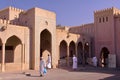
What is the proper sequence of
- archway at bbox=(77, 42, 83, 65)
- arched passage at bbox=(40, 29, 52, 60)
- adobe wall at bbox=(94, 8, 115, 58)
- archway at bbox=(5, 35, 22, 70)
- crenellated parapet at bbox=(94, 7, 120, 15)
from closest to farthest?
archway at bbox=(5, 35, 22, 70) → arched passage at bbox=(40, 29, 52, 60) → adobe wall at bbox=(94, 8, 115, 58) → crenellated parapet at bbox=(94, 7, 120, 15) → archway at bbox=(77, 42, 83, 65)

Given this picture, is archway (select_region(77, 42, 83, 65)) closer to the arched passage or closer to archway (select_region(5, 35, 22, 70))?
the arched passage

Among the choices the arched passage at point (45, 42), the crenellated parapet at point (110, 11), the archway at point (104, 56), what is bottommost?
the archway at point (104, 56)

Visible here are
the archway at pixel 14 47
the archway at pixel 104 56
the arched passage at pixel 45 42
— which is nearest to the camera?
the archway at pixel 14 47

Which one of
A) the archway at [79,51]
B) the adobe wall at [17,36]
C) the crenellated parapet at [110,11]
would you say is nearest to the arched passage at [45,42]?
the adobe wall at [17,36]

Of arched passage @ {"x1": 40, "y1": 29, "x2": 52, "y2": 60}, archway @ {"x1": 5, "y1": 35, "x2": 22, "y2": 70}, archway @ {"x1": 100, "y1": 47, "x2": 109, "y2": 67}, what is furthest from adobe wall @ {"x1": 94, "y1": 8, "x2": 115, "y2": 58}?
archway @ {"x1": 5, "y1": 35, "x2": 22, "y2": 70}

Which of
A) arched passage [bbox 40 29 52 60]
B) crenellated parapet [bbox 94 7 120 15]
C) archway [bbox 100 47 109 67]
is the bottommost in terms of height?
archway [bbox 100 47 109 67]

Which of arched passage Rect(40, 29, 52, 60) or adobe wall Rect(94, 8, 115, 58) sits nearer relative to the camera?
arched passage Rect(40, 29, 52, 60)

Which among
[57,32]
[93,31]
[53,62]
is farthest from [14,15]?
[93,31]

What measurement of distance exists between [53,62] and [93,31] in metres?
10.3

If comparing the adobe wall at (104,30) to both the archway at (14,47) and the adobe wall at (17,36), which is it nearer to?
the adobe wall at (17,36)

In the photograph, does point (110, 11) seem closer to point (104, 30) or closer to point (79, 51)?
point (104, 30)

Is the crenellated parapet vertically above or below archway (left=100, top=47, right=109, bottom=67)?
above

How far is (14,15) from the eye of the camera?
26.3m

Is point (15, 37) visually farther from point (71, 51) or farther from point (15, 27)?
point (71, 51)
